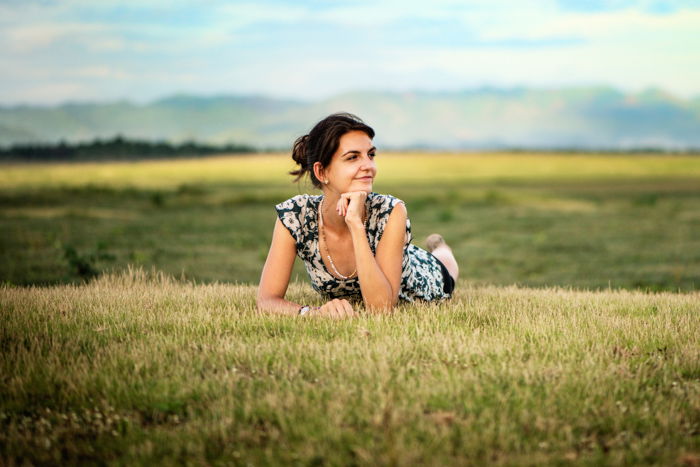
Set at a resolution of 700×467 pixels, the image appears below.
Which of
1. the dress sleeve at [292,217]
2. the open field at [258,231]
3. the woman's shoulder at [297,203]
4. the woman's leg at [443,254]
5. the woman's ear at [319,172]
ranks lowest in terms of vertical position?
the open field at [258,231]

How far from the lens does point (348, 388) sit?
184 inches

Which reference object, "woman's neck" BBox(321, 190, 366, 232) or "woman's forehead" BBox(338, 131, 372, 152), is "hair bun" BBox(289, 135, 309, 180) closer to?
"woman's neck" BBox(321, 190, 366, 232)

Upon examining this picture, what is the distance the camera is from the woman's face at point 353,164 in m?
6.29

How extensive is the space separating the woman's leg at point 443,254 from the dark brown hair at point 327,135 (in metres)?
2.77

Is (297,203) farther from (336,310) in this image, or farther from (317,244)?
(336,310)

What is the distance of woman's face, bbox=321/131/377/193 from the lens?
6.29 metres

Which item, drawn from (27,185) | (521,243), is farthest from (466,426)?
(27,185)

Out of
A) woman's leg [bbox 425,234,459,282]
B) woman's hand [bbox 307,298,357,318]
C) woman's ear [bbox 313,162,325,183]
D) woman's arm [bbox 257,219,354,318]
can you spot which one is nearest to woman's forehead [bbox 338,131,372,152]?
woman's ear [bbox 313,162,325,183]

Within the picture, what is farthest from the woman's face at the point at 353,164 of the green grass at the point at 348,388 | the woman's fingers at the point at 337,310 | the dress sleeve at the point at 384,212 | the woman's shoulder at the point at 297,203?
the green grass at the point at 348,388

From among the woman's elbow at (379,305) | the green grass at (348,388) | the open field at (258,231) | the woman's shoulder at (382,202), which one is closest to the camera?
the green grass at (348,388)

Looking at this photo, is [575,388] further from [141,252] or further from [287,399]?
[141,252]

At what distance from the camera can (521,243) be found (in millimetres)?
21750

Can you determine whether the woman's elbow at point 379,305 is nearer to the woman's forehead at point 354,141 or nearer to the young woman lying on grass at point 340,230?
the young woman lying on grass at point 340,230

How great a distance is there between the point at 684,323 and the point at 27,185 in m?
47.1
